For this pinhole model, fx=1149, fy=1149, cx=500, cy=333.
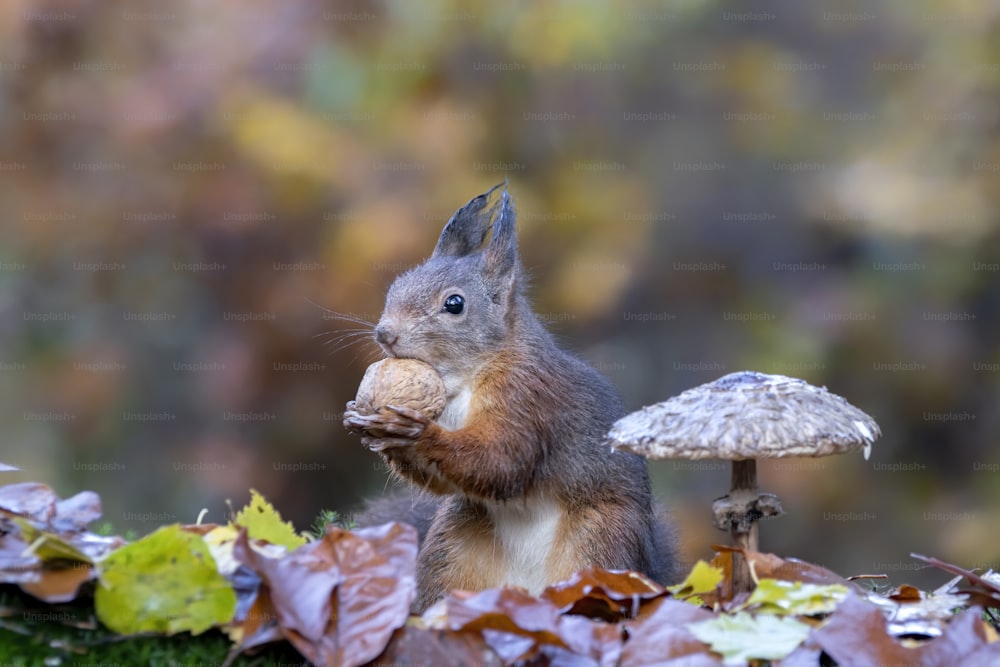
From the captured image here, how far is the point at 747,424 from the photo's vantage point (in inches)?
96.3

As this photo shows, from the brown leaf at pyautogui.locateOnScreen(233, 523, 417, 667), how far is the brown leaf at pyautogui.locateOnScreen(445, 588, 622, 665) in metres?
0.14

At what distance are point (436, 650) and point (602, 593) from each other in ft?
1.47

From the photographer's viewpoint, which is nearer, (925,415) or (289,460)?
(289,460)

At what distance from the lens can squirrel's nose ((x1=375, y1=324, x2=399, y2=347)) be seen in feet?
11.2

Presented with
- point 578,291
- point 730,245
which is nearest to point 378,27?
point 578,291

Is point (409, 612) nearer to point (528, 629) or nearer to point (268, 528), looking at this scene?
point (528, 629)

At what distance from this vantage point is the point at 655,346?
5.90 meters

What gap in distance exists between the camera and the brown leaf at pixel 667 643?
227 centimetres

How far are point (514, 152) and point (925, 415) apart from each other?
2500 millimetres

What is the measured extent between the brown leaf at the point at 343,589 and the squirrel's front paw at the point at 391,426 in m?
0.59

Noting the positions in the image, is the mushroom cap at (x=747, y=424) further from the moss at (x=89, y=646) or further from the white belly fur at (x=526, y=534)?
the moss at (x=89, y=646)

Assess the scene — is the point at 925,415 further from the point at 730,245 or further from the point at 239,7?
the point at 239,7

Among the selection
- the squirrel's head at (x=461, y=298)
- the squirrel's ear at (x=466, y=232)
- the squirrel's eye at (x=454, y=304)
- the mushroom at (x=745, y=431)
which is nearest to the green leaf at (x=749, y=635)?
the mushroom at (x=745, y=431)

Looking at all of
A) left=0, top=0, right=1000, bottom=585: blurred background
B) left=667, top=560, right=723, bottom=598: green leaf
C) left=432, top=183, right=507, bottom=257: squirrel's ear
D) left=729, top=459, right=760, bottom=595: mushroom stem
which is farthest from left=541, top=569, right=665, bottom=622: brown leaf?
left=0, top=0, right=1000, bottom=585: blurred background
